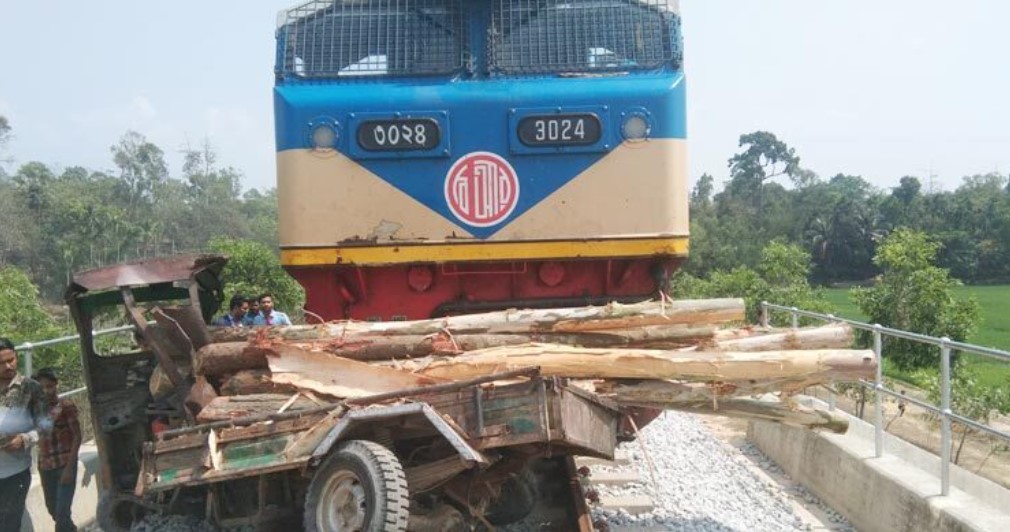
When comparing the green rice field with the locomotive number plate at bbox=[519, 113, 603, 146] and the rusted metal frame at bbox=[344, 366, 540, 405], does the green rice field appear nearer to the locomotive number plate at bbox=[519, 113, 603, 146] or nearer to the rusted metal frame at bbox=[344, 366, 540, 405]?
the locomotive number plate at bbox=[519, 113, 603, 146]

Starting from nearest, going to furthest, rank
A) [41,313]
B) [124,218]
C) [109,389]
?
[109,389]
[41,313]
[124,218]

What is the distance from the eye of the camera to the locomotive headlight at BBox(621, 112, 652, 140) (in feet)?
22.6

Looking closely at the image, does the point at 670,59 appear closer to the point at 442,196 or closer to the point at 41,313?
the point at 442,196

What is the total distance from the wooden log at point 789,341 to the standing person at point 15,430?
3.92m

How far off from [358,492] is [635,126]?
3.24 m

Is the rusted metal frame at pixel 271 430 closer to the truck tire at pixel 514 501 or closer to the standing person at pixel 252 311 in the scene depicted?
the truck tire at pixel 514 501

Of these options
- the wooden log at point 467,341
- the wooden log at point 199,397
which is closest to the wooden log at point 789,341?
the wooden log at point 467,341

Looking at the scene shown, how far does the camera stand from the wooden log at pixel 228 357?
18.5ft

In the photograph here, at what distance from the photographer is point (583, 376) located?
537 centimetres

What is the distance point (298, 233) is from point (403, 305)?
2.80 feet

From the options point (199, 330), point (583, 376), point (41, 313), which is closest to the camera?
point (583, 376)

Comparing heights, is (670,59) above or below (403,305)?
above

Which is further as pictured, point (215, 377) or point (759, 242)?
point (759, 242)

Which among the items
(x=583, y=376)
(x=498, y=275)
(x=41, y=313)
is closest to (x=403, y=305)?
(x=498, y=275)
